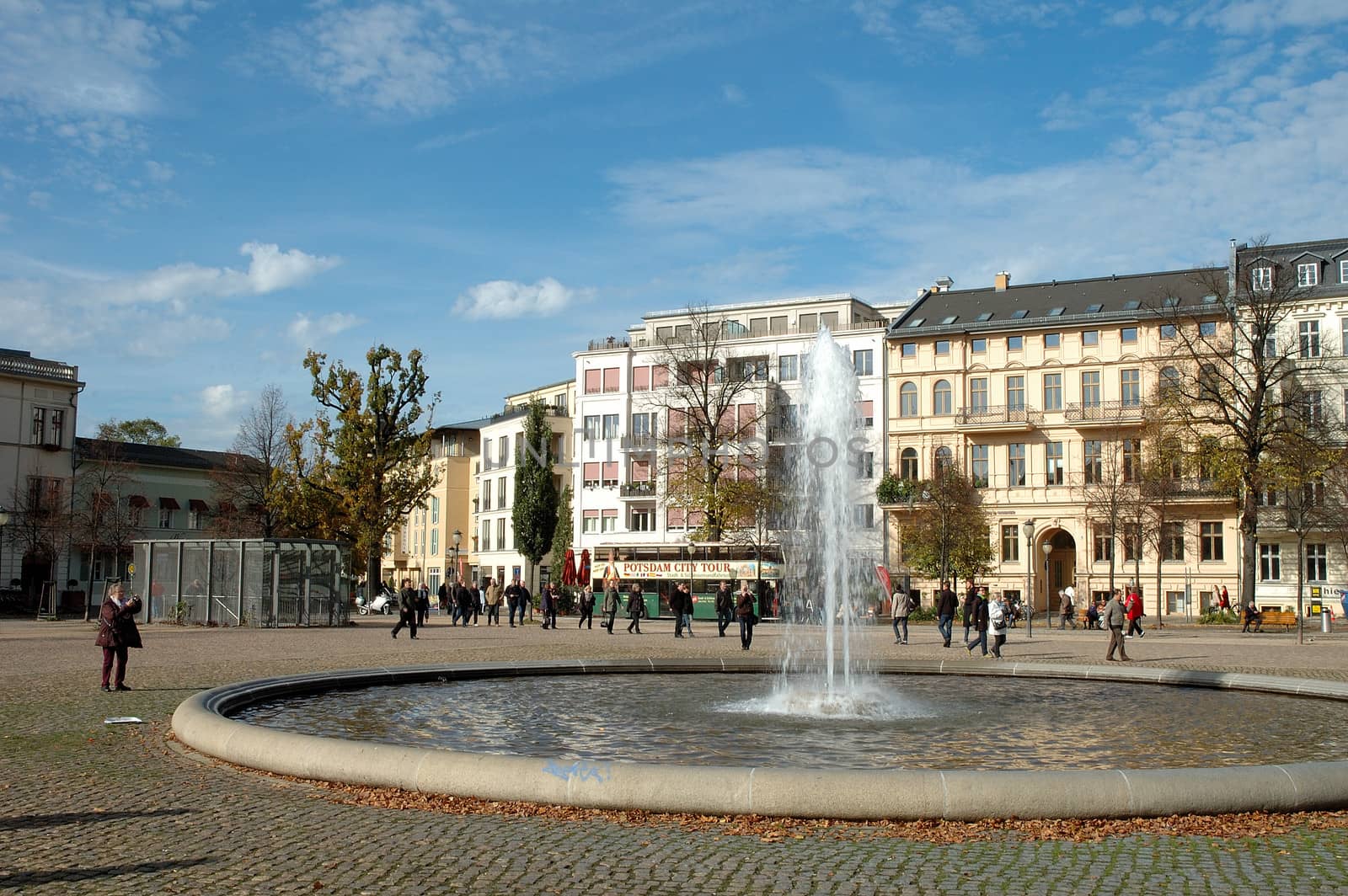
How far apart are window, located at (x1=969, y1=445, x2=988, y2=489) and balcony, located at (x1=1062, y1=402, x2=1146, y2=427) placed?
5.19 metres

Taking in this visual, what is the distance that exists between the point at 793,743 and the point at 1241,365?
2382 inches

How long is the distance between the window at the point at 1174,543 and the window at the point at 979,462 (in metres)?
11.0

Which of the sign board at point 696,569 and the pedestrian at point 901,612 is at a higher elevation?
the sign board at point 696,569

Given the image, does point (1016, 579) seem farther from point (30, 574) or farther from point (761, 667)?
point (30, 574)

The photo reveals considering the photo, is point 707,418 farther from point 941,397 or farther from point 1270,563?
point 1270,563

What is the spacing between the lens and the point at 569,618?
6069 centimetres

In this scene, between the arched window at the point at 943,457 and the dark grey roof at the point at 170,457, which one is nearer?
the arched window at the point at 943,457

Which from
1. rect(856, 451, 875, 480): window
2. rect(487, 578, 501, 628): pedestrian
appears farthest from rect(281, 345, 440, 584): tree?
rect(856, 451, 875, 480): window

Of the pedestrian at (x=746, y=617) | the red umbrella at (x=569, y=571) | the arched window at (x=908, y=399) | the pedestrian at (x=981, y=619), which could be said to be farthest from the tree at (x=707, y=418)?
the pedestrian at (x=981, y=619)

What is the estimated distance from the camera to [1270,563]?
64.7 metres

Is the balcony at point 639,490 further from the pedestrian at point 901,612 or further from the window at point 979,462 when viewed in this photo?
the pedestrian at point 901,612

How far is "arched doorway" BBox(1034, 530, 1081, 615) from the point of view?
231ft

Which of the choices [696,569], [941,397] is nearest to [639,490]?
[696,569]

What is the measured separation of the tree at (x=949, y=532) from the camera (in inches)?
2491
